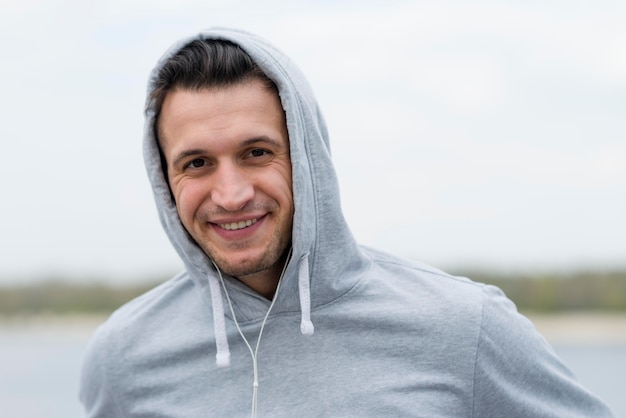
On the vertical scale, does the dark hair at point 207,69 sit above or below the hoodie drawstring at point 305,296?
above

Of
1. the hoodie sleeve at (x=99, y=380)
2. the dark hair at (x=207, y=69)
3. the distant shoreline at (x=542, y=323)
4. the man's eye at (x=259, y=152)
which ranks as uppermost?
the dark hair at (x=207, y=69)

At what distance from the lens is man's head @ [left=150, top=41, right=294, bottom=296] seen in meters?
2.62

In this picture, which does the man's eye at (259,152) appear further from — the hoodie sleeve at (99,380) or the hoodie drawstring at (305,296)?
the hoodie sleeve at (99,380)

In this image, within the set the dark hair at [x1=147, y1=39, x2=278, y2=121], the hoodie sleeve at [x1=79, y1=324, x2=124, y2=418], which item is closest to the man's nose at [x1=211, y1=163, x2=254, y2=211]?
the dark hair at [x1=147, y1=39, x2=278, y2=121]

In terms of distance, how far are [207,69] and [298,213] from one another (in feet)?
1.58

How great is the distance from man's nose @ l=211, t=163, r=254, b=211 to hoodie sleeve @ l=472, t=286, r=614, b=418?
30.8 inches

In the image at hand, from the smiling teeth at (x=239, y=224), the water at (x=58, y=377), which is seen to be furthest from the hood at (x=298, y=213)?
the water at (x=58, y=377)

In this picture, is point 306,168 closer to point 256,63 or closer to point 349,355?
point 256,63

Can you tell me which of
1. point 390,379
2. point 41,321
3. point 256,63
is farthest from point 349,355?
point 41,321

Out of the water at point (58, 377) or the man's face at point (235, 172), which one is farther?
the water at point (58, 377)

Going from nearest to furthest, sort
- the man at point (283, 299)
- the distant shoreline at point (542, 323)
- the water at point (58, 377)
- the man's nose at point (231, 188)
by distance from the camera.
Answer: the man's nose at point (231, 188) → the man at point (283, 299) → the water at point (58, 377) → the distant shoreline at point (542, 323)

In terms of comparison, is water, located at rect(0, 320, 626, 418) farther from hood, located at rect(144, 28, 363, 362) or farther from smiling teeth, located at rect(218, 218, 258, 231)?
smiling teeth, located at rect(218, 218, 258, 231)

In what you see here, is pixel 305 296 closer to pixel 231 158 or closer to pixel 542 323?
pixel 231 158

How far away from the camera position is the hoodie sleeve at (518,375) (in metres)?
2.72
